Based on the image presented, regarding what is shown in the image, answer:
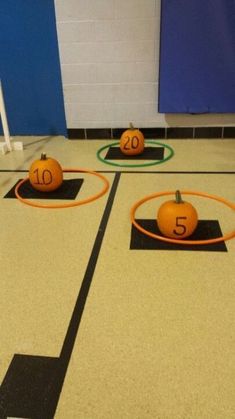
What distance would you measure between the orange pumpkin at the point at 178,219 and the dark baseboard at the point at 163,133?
1622 millimetres

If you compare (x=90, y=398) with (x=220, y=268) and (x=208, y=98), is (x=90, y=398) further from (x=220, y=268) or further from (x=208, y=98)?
(x=208, y=98)

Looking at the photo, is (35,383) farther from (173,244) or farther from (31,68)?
(31,68)

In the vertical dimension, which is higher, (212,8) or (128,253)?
(212,8)

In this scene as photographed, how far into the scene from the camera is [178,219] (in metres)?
1.66

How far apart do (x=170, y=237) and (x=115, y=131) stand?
1.71 meters

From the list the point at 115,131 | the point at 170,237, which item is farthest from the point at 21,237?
the point at 115,131

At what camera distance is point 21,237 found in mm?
1840

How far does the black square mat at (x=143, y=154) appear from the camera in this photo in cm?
280

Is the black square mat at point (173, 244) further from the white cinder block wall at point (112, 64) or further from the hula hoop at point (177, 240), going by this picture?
the white cinder block wall at point (112, 64)

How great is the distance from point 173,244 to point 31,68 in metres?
2.22

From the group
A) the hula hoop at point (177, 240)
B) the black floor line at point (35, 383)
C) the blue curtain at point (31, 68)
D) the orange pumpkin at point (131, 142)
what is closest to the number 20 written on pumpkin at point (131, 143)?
the orange pumpkin at point (131, 142)

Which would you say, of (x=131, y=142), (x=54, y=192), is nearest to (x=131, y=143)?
(x=131, y=142)

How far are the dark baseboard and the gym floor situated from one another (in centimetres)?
105

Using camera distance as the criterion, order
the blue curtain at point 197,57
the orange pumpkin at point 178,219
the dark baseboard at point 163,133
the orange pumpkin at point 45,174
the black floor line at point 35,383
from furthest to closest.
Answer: the dark baseboard at point 163,133 → the blue curtain at point 197,57 → the orange pumpkin at point 45,174 → the orange pumpkin at point 178,219 → the black floor line at point 35,383
